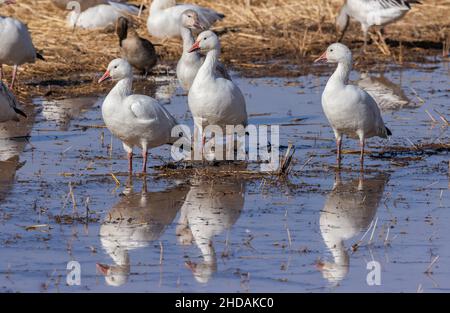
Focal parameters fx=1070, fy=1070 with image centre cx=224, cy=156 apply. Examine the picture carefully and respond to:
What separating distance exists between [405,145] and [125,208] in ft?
11.6

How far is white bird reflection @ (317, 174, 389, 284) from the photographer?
22.5 feet

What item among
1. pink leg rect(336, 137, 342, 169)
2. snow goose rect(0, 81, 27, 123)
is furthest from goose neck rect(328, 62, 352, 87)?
snow goose rect(0, 81, 27, 123)

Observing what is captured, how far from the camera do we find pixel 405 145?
1068 cm

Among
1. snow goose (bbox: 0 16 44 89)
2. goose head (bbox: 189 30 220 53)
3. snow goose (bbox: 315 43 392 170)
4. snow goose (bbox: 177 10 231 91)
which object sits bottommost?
snow goose (bbox: 315 43 392 170)

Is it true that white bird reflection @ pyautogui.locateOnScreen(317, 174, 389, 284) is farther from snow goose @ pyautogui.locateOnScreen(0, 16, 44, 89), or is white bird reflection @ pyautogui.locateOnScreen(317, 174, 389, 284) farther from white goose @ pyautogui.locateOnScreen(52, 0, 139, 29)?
white goose @ pyautogui.locateOnScreen(52, 0, 139, 29)

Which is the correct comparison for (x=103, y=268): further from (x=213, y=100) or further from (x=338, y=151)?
(x=338, y=151)

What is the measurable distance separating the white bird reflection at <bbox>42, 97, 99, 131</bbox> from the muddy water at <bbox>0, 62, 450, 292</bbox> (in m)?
0.06

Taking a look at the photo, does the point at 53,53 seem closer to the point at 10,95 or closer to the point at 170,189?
the point at 10,95

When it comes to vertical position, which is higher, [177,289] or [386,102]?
[386,102]

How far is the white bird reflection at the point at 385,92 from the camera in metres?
12.8

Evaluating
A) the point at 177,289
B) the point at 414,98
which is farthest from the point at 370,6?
the point at 177,289

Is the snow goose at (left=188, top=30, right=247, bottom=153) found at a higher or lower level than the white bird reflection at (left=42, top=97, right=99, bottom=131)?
lower
